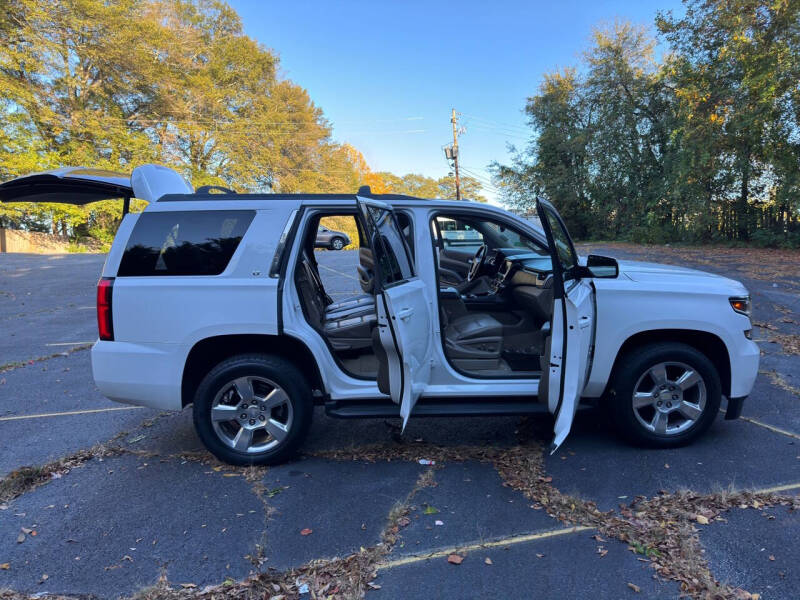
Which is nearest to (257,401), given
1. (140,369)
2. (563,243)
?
(140,369)

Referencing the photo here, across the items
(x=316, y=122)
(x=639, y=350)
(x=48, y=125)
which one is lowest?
(x=639, y=350)

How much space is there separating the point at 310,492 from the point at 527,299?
252cm

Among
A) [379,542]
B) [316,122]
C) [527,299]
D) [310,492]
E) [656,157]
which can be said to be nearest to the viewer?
[379,542]

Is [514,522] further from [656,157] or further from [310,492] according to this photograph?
[656,157]

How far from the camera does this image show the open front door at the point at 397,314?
3127mm

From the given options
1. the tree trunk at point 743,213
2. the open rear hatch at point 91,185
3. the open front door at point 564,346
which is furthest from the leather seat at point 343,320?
the tree trunk at point 743,213

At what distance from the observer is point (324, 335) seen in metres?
3.69

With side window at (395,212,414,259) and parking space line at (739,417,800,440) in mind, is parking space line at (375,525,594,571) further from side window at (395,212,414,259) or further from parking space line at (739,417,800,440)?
parking space line at (739,417,800,440)

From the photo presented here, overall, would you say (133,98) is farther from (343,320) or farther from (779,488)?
(779,488)

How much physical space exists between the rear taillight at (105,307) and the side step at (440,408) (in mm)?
1584

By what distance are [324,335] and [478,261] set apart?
8.09 ft

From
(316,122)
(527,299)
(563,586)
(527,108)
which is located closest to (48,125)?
(316,122)

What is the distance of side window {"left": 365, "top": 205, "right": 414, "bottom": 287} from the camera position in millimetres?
3143

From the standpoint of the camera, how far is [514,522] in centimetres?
294
